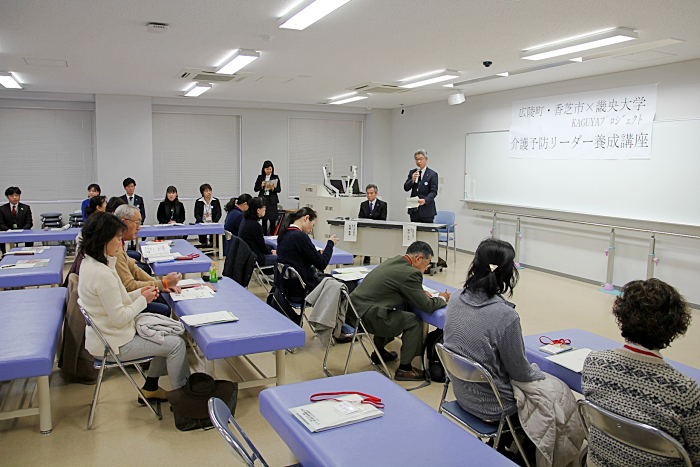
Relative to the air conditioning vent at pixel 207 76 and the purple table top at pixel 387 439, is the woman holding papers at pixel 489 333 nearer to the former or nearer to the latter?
the purple table top at pixel 387 439

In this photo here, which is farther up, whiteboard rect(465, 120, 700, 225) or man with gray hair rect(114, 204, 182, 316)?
whiteboard rect(465, 120, 700, 225)

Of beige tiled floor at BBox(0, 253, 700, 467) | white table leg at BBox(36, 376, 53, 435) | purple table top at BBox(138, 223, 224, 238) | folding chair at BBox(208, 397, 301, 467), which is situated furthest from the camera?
purple table top at BBox(138, 223, 224, 238)

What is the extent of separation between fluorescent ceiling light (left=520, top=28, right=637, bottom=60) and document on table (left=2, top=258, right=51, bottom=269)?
16.4 ft

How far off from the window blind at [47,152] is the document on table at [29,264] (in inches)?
202

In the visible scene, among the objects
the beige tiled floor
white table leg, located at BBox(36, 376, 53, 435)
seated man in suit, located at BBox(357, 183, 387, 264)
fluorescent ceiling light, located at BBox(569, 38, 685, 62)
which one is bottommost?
the beige tiled floor

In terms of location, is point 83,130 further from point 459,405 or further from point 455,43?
point 459,405

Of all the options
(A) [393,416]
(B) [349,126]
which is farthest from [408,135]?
(A) [393,416]

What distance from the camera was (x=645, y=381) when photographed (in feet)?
6.10

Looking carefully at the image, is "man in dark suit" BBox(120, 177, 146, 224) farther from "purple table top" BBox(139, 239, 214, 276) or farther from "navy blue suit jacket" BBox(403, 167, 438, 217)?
"navy blue suit jacket" BBox(403, 167, 438, 217)

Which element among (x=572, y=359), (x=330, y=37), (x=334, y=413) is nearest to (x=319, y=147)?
(x=330, y=37)

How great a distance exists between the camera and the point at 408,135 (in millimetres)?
11031

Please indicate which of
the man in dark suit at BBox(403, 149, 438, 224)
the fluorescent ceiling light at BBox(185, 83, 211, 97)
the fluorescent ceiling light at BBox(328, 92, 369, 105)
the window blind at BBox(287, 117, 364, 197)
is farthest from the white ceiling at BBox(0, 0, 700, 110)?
the window blind at BBox(287, 117, 364, 197)

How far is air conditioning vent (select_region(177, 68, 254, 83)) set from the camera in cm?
683

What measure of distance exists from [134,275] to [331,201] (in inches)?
213
